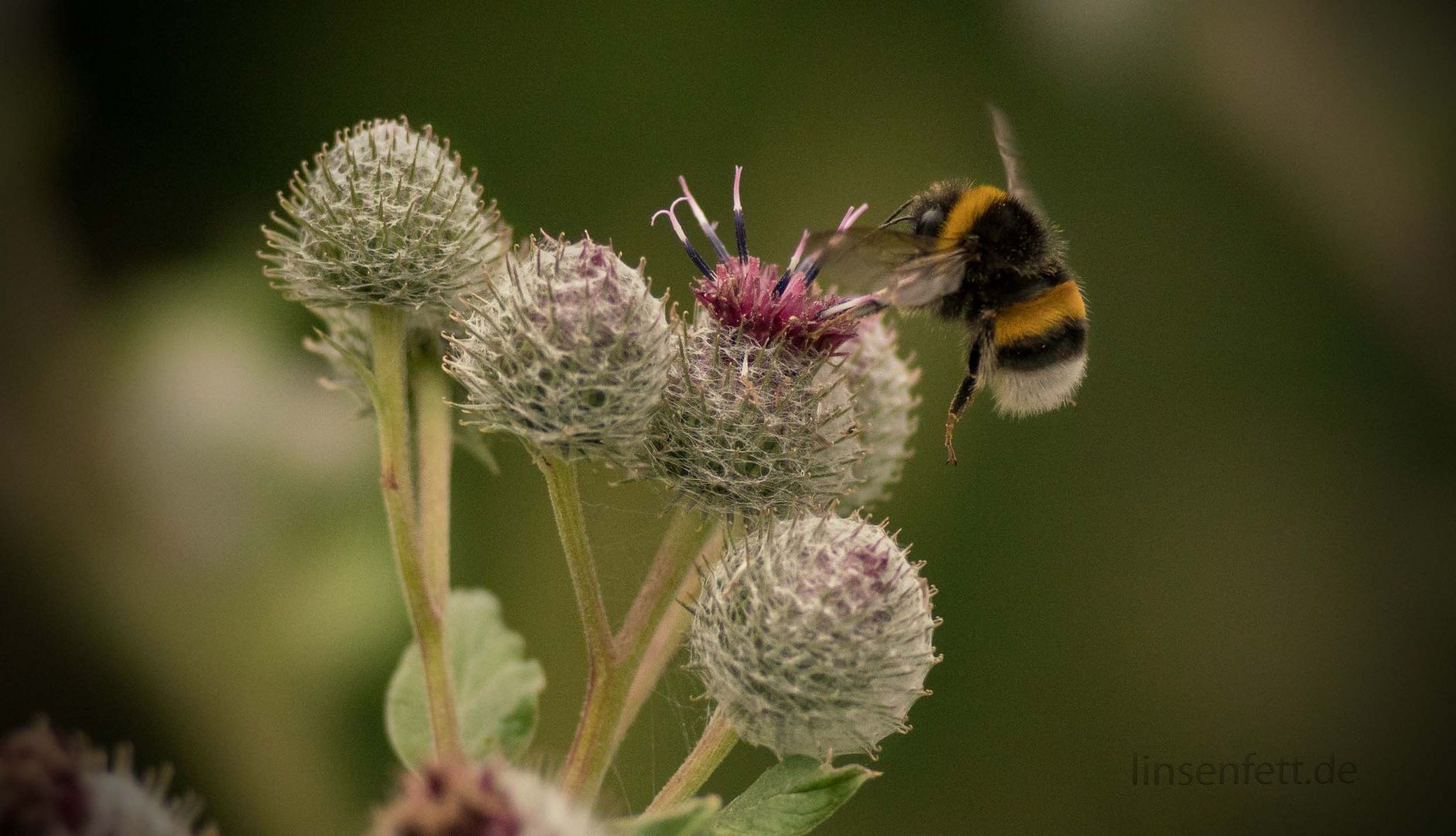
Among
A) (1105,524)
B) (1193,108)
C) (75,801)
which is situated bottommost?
(75,801)

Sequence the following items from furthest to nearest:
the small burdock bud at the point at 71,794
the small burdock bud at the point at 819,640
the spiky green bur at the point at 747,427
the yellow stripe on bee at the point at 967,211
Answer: the yellow stripe on bee at the point at 967,211
the spiky green bur at the point at 747,427
the small burdock bud at the point at 819,640
the small burdock bud at the point at 71,794

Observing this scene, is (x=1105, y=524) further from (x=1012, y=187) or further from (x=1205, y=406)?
(x=1012, y=187)

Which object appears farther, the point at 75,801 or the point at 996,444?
the point at 996,444

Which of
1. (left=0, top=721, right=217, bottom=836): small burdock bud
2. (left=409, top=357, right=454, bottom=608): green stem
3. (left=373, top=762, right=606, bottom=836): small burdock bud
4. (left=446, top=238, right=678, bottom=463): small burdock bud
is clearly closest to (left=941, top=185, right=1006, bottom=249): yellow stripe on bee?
(left=446, top=238, right=678, bottom=463): small burdock bud

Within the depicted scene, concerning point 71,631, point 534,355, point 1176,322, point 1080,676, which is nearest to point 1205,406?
point 1176,322

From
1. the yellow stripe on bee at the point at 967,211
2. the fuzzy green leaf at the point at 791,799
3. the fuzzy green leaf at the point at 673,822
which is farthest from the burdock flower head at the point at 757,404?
the fuzzy green leaf at the point at 673,822

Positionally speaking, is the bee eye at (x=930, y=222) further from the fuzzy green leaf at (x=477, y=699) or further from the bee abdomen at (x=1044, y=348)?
the fuzzy green leaf at (x=477, y=699)
